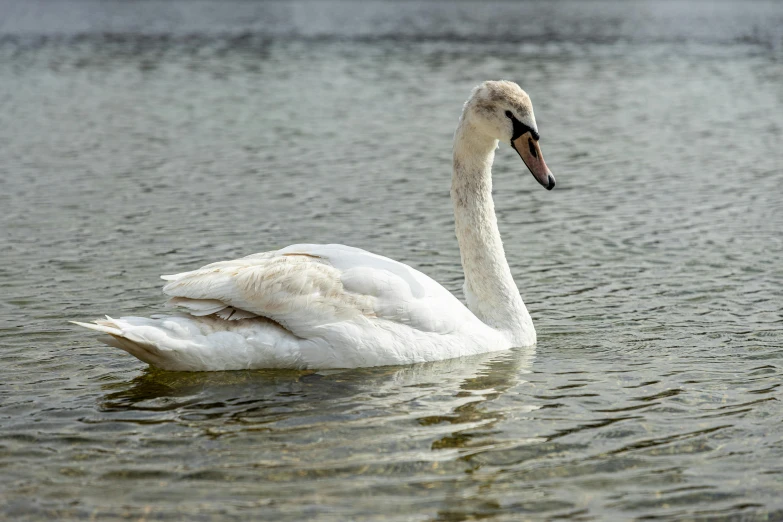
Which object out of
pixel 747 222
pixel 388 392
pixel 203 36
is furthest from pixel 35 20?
pixel 388 392

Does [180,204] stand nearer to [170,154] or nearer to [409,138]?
[170,154]

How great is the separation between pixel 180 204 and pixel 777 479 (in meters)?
9.99

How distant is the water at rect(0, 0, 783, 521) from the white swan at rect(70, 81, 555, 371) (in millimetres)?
212

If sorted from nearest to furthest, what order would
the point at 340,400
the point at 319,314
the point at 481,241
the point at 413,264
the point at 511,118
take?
the point at 340,400 → the point at 319,314 → the point at 511,118 → the point at 481,241 → the point at 413,264

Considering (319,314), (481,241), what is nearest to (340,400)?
(319,314)

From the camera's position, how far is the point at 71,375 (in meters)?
8.08

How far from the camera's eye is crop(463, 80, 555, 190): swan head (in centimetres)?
855

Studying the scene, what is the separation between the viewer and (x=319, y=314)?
26.1 feet

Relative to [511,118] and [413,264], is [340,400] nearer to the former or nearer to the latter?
[511,118]

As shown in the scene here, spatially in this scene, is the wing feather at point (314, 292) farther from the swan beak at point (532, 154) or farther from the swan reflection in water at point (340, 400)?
the swan beak at point (532, 154)

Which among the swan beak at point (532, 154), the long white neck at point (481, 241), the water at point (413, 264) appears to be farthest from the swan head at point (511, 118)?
the water at point (413, 264)

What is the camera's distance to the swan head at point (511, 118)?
8555 millimetres

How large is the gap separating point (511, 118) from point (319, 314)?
2.22 metres

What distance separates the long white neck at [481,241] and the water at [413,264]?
0.43 metres
